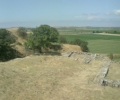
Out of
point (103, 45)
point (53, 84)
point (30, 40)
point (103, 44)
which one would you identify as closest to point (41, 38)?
point (30, 40)

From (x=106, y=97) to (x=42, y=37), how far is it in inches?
606

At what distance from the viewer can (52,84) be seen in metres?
14.1

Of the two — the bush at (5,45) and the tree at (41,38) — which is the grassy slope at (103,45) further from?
the bush at (5,45)

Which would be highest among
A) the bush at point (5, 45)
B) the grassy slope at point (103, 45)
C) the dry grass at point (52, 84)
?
the bush at point (5, 45)

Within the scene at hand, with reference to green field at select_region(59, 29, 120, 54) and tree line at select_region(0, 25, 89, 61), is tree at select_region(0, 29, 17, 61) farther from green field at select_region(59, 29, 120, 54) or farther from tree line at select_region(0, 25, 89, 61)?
green field at select_region(59, 29, 120, 54)

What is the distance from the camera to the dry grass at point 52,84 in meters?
12.1

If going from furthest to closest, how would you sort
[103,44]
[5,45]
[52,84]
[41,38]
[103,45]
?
[103,44] → [103,45] → [41,38] → [5,45] → [52,84]

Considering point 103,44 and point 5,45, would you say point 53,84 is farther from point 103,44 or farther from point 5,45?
point 103,44

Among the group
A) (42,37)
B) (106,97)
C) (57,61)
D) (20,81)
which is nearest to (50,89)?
(20,81)

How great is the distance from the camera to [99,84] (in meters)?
14.6

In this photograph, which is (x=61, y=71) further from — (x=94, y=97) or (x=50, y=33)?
(x=50, y=33)

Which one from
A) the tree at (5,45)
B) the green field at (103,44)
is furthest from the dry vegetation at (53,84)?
the green field at (103,44)

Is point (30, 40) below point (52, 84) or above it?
above

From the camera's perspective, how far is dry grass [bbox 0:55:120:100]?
12.1 metres
